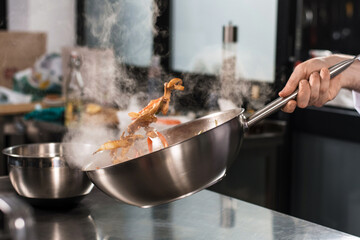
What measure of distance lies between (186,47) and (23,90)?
114 centimetres

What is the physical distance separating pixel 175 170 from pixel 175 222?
0.73ft

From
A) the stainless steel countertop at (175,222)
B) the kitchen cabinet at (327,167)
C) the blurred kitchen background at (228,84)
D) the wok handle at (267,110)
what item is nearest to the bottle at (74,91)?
the blurred kitchen background at (228,84)

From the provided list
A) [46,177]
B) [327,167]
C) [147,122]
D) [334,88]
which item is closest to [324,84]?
[334,88]

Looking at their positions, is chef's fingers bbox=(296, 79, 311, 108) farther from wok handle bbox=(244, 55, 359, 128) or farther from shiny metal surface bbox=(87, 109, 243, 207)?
shiny metal surface bbox=(87, 109, 243, 207)

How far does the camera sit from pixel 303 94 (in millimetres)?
1097

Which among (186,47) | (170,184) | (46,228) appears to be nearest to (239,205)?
(170,184)

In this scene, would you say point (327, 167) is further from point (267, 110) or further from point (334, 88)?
point (267, 110)

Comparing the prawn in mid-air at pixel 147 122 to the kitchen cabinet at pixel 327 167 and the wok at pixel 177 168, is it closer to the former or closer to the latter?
the wok at pixel 177 168

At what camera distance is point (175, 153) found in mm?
→ 908

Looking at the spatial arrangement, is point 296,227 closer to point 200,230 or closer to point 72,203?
point 200,230

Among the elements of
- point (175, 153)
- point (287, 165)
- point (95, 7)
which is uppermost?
point (95, 7)

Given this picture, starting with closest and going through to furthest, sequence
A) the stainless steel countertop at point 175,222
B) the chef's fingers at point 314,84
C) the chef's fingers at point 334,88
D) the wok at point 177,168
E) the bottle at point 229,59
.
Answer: the wok at point 177,168
the stainless steel countertop at point 175,222
the chef's fingers at point 314,84
the chef's fingers at point 334,88
the bottle at point 229,59

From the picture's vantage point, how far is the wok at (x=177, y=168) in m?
0.91

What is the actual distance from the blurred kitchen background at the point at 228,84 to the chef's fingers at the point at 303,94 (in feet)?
3.69
